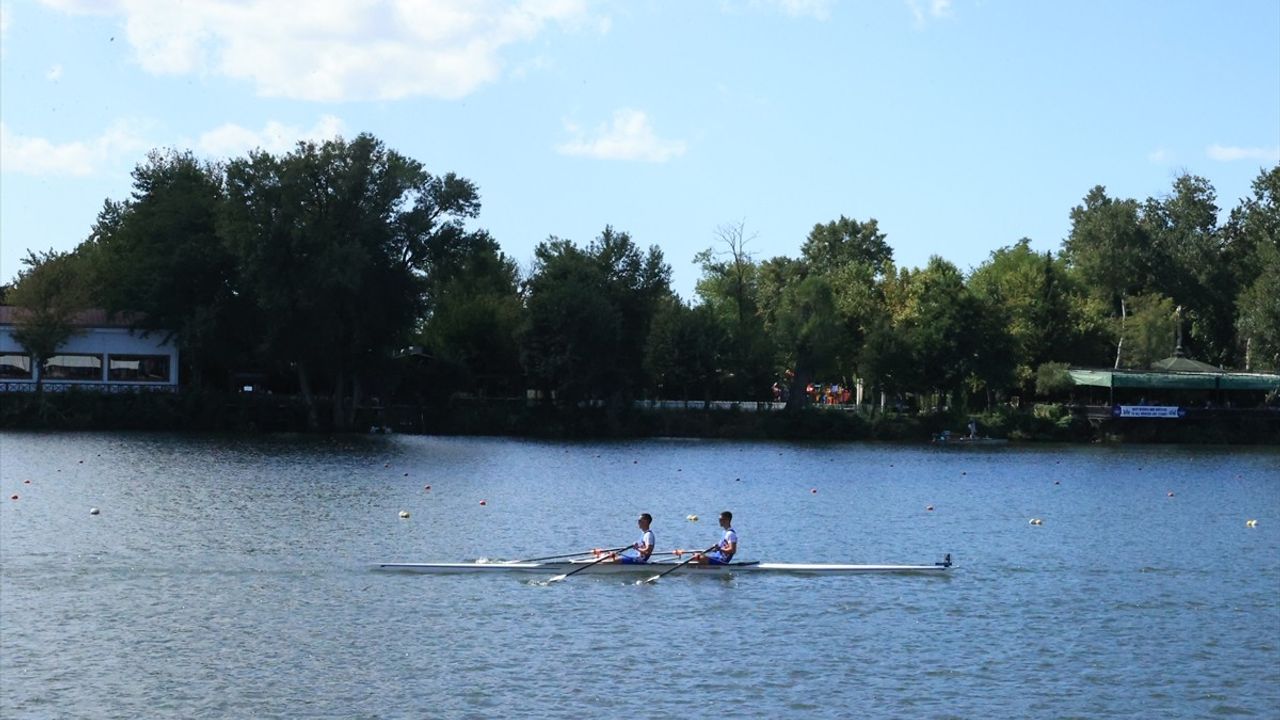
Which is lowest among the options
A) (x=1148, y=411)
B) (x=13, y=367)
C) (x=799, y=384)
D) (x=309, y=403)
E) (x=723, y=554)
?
(x=723, y=554)

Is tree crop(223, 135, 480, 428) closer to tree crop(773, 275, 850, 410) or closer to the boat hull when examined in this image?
tree crop(773, 275, 850, 410)

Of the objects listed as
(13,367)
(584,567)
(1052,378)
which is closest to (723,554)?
(584,567)

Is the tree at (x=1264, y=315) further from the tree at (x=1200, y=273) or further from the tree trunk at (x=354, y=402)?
the tree trunk at (x=354, y=402)

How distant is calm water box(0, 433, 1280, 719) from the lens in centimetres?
2195

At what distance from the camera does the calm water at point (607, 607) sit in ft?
72.0

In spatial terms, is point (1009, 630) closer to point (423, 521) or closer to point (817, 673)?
point (817, 673)

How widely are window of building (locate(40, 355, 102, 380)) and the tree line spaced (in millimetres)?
3529

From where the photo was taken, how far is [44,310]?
90.1 meters

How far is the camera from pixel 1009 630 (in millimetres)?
27188

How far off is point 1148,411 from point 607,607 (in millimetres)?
78094

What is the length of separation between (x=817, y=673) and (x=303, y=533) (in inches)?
791

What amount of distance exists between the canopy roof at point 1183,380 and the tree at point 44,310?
226 ft

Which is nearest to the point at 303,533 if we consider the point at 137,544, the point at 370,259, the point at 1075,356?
the point at 137,544

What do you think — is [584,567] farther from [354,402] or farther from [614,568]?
[354,402]
